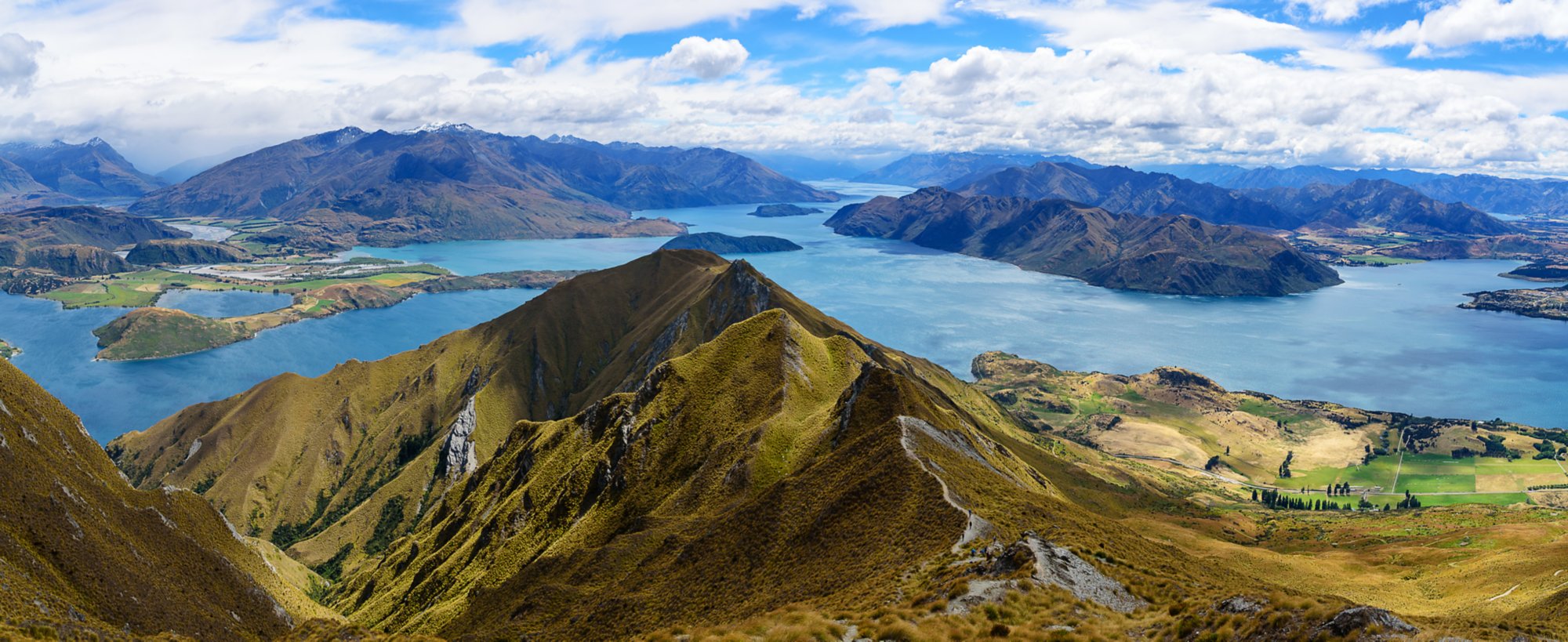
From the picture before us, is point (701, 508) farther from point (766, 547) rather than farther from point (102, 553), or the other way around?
point (102, 553)

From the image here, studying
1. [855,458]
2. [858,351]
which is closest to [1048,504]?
[855,458]

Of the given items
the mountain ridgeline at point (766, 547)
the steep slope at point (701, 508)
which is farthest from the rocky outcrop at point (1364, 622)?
the steep slope at point (701, 508)

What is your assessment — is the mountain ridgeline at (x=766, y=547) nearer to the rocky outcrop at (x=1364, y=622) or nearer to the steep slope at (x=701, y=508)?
the rocky outcrop at (x=1364, y=622)

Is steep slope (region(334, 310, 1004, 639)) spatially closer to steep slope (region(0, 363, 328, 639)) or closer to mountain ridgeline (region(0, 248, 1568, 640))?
mountain ridgeline (region(0, 248, 1568, 640))

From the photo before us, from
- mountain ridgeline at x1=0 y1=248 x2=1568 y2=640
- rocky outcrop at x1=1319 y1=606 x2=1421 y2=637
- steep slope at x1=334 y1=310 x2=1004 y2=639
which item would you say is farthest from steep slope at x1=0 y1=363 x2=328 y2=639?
rocky outcrop at x1=1319 y1=606 x2=1421 y2=637

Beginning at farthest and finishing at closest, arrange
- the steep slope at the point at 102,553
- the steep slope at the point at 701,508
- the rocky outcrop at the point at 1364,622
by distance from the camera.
A: 1. the steep slope at the point at 102,553
2. the steep slope at the point at 701,508
3. the rocky outcrop at the point at 1364,622

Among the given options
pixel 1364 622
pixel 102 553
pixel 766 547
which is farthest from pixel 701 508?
pixel 102 553

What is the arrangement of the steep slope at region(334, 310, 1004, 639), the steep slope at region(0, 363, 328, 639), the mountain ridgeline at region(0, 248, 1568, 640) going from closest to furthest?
the mountain ridgeline at region(0, 248, 1568, 640) → the steep slope at region(334, 310, 1004, 639) → the steep slope at region(0, 363, 328, 639)

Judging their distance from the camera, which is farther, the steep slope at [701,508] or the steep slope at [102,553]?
the steep slope at [102,553]

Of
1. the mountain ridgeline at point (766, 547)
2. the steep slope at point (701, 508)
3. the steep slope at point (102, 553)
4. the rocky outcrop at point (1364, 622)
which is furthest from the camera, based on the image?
the steep slope at point (102, 553)

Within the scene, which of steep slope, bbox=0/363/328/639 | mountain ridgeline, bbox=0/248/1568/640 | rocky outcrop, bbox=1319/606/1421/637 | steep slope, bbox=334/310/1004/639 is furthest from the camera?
steep slope, bbox=0/363/328/639
